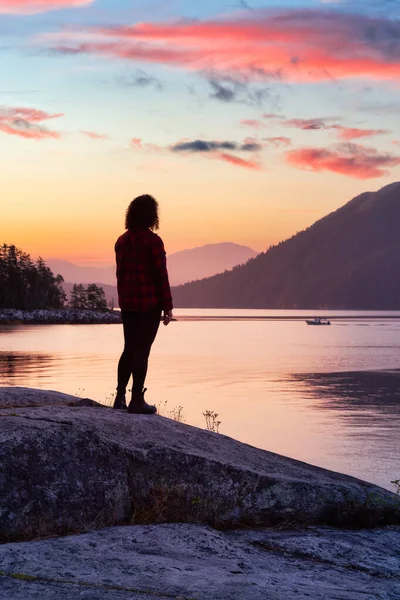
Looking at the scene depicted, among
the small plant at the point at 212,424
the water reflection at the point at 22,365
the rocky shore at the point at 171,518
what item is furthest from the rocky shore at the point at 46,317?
the rocky shore at the point at 171,518

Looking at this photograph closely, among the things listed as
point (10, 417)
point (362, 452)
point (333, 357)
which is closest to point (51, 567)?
point (10, 417)

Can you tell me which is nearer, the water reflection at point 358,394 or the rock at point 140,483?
the rock at point 140,483

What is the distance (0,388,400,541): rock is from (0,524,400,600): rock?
0.46 meters

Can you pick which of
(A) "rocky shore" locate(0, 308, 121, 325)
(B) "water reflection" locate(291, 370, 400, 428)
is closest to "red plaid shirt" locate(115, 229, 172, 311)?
(B) "water reflection" locate(291, 370, 400, 428)

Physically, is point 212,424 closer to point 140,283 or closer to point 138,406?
point 138,406

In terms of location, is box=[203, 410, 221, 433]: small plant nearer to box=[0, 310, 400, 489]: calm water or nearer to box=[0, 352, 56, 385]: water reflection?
box=[0, 310, 400, 489]: calm water

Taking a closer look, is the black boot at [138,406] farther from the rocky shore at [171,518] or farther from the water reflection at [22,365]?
the water reflection at [22,365]

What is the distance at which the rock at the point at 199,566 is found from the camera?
20.0ft

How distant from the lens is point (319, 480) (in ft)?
32.1

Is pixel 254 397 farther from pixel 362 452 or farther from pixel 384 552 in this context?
pixel 384 552

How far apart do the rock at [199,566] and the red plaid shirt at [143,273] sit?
3404mm

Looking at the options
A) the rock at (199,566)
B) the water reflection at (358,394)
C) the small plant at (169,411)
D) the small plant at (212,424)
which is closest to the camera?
the rock at (199,566)

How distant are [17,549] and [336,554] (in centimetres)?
327

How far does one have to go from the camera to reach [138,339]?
34.4ft
